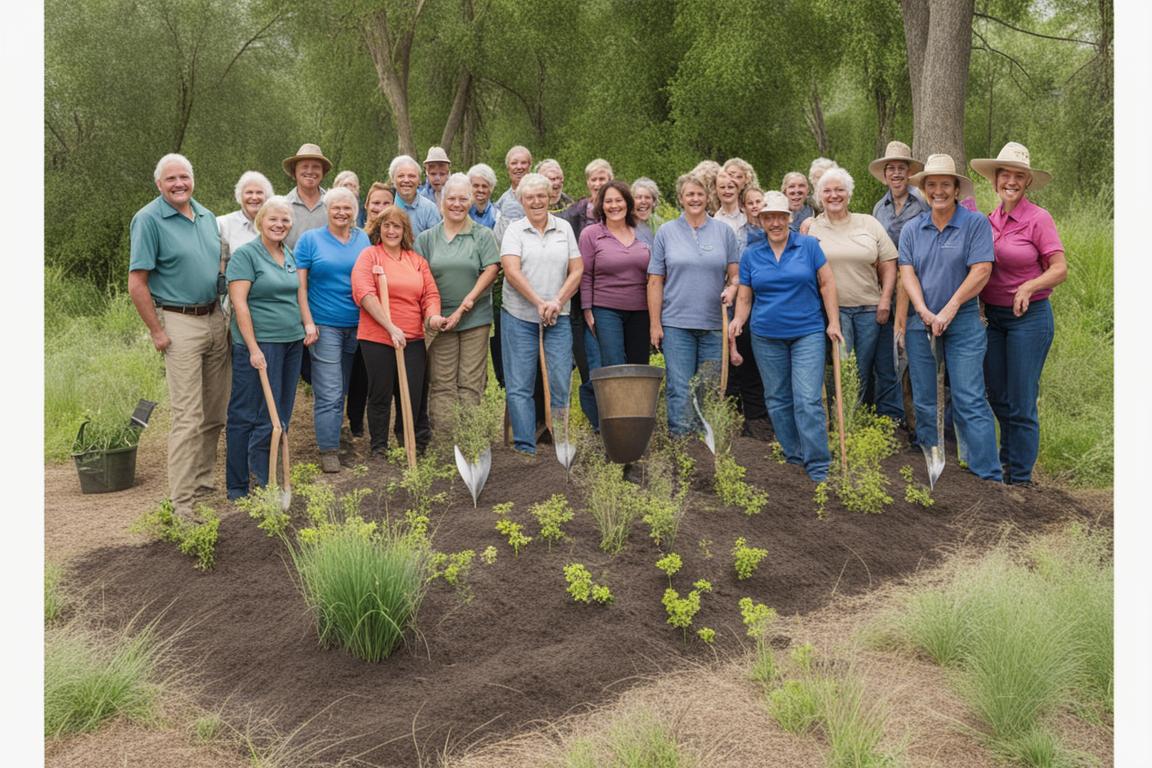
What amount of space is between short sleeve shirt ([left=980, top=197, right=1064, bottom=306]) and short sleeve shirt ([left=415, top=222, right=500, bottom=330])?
11.0 ft

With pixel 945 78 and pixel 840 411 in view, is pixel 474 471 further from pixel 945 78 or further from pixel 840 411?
pixel 945 78

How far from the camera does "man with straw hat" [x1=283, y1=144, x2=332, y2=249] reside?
24.9 ft

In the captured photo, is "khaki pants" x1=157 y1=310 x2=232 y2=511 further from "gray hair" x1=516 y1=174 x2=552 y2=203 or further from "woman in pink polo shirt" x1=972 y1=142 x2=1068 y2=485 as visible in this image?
"woman in pink polo shirt" x1=972 y1=142 x2=1068 y2=485

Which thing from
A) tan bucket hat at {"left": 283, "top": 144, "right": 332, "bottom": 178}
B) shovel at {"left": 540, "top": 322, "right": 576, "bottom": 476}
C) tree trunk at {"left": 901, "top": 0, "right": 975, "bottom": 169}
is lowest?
shovel at {"left": 540, "top": 322, "right": 576, "bottom": 476}

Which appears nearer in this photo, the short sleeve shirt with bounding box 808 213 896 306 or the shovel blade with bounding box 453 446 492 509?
the shovel blade with bounding box 453 446 492 509

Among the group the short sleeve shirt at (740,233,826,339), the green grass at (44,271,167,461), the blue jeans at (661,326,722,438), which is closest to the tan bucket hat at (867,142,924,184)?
the short sleeve shirt at (740,233,826,339)

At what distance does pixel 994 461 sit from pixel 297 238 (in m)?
5.19

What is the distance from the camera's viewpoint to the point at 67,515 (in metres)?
7.42

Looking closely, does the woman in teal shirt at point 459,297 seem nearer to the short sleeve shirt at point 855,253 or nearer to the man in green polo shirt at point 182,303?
the man in green polo shirt at point 182,303

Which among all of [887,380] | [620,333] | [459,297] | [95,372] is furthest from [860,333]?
[95,372]

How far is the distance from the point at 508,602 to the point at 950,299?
12.1ft

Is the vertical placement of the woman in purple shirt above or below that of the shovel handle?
above

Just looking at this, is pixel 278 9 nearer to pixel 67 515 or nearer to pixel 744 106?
pixel 744 106

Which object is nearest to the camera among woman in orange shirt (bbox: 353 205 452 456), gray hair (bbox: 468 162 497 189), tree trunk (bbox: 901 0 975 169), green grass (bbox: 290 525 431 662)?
green grass (bbox: 290 525 431 662)
